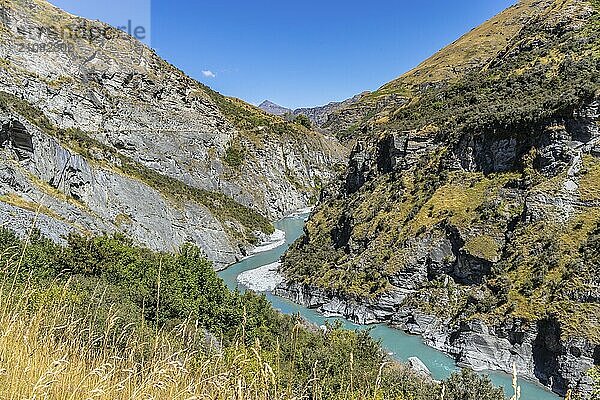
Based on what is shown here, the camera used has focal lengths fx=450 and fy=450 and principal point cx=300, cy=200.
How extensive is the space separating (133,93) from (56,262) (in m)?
65.3

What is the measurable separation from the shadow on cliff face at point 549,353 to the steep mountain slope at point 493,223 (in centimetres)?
7

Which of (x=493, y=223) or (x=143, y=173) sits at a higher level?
(x=143, y=173)

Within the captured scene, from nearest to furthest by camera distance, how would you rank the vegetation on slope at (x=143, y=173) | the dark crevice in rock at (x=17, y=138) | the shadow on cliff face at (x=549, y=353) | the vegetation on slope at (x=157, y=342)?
the vegetation on slope at (x=157, y=342), the shadow on cliff face at (x=549, y=353), the dark crevice in rock at (x=17, y=138), the vegetation on slope at (x=143, y=173)

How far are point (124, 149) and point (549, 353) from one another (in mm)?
67375

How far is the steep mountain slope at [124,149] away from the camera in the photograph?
41219 millimetres

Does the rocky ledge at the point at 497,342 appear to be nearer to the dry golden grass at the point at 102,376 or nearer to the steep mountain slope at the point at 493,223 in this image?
the steep mountain slope at the point at 493,223

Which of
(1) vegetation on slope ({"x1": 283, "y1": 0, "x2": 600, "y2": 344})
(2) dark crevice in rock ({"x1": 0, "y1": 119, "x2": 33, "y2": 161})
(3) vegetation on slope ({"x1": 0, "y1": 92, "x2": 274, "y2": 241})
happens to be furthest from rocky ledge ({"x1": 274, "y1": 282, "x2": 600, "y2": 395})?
(3) vegetation on slope ({"x1": 0, "y1": 92, "x2": 274, "y2": 241})

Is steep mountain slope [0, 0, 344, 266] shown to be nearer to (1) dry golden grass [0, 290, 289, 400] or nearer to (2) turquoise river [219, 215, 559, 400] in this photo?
(2) turquoise river [219, 215, 559, 400]

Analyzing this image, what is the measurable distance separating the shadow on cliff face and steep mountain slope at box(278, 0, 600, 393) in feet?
0.23

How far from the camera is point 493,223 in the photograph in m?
34.1

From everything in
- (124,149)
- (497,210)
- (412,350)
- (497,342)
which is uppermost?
(124,149)

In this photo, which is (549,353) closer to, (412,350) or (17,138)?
(412,350)

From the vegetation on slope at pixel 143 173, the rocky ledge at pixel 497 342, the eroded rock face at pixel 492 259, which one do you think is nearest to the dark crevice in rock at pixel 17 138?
the vegetation on slope at pixel 143 173

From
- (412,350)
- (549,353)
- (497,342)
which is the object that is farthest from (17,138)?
(549,353)
